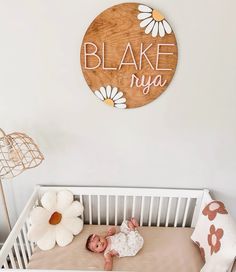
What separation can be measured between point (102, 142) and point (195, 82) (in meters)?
0.63

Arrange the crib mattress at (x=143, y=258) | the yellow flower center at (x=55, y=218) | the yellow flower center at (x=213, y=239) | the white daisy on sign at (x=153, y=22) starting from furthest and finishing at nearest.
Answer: the yellow flower center at (x=55, y=218), the crib mattress at (x=143, y=258), the yellow flower center at (x=213, y=239), the white daisy on sign at (x=153, y=22)

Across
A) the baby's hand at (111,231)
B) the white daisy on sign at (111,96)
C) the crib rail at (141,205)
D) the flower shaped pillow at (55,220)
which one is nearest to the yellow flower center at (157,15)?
the white daisy on sign at (111,96)

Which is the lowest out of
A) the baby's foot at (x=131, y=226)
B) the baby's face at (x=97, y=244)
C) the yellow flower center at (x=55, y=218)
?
the baby's face at (x=97, y=244)

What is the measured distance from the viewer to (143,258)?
1.52 meters

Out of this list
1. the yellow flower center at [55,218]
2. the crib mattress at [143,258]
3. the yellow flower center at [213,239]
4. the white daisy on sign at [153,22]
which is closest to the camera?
the white daisy on sign at [153,22]

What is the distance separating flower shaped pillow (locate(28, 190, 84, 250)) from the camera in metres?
1.53

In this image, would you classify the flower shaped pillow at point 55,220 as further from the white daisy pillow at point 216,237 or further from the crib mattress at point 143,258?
the white daisy pillow at point 216,237

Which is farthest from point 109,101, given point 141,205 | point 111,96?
point 141,205

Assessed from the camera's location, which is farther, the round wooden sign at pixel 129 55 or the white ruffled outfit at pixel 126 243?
the white ruffled outfit at pixel 126 243

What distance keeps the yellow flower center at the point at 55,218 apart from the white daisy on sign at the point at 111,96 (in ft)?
2.55

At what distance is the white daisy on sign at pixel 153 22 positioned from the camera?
1.25 metres

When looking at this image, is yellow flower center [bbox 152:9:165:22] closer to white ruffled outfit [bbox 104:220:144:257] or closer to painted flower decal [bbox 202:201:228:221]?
painted flower decal [bbox 202:201:228:221]

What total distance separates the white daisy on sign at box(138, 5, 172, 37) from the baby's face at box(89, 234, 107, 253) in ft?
3.96

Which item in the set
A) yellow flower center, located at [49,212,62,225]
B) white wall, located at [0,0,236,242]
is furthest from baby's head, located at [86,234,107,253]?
white wall, located at [0,0,236,242]
